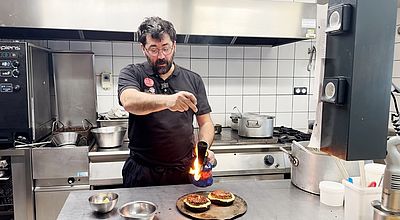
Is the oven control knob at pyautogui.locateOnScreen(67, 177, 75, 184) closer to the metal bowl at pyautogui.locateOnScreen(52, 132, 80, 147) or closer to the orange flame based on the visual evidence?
the metal bowl at pyautogui.locateOnScreen(52, 132, 80, 147)

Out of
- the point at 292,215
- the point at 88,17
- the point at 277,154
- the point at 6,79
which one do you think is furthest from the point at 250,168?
the point at 6,79

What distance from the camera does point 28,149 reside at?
1.94 metres

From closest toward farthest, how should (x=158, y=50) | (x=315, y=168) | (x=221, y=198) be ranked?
(x=221, y=198)
(x=315, y=168)
(x=158, y=50)

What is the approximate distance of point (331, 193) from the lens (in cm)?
120

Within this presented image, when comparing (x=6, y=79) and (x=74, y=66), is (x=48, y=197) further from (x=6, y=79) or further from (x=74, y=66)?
(x=74, y=66)

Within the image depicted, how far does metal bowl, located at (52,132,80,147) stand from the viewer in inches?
82.6

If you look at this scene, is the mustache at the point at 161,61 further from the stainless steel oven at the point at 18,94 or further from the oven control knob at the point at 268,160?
the oven control knob at the point at 268,160

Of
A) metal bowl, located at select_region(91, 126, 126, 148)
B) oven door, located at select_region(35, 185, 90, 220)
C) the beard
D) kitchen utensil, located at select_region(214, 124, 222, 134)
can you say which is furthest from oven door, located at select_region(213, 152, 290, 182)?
oven door, located at select_region(35, 185, 90, 220)

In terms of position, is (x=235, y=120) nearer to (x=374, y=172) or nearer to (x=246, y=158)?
(x=246, y=158)

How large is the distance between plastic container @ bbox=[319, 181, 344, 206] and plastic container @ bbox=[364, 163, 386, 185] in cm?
14

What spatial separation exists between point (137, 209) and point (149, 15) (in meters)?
1.39

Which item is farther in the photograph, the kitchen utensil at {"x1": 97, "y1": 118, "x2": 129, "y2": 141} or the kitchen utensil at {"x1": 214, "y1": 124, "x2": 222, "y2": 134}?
the kitchen utensil at {"x1": 214, "y1": 124, "x2": 222, "y2": 134}

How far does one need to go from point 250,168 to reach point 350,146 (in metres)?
1.51

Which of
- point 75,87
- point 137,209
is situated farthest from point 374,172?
point 75,87
